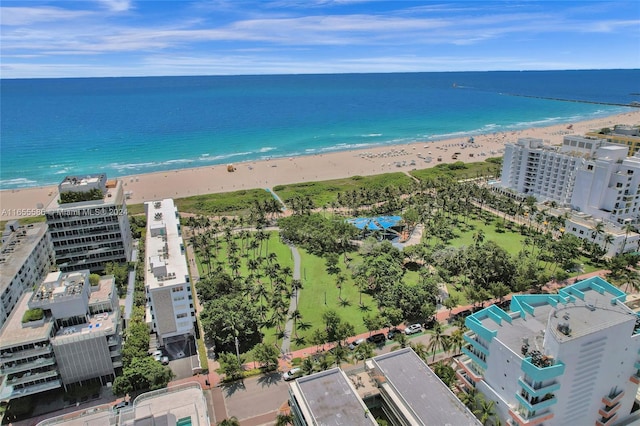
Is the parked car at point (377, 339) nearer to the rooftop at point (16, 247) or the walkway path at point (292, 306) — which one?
the walkway path at point (292, 306)

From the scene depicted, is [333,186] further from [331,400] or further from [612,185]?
[331,400]

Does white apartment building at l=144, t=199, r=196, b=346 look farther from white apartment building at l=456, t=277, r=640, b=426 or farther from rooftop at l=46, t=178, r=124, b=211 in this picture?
Result: white apartment building at l=456, t=277, r=640, b=426

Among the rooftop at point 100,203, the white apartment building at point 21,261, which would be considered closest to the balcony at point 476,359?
the white apartment building at point 21,261

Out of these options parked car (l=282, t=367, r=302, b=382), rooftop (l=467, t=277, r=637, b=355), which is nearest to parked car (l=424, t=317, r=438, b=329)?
rooftop (l=467, t=277, r=637, b=355)

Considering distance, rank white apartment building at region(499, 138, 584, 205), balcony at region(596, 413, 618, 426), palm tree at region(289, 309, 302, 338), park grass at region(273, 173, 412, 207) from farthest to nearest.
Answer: park grass at region(273, 173, 412, 207) → white apartment building at region(499, 138, 584, 205) → palm tree at region(289, 309, 302, 338) → balcony at region(596, 413, 618, 426)

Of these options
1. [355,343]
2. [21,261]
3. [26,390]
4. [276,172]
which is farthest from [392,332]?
[276,172]

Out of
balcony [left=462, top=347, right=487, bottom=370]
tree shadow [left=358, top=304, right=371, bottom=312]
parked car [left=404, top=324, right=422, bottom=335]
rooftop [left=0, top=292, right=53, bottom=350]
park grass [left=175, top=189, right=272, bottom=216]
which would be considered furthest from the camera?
park grass [left=175, top=189, right=272, bottom=216]

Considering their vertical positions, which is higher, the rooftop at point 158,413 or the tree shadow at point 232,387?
the rooftop at point 158,413
